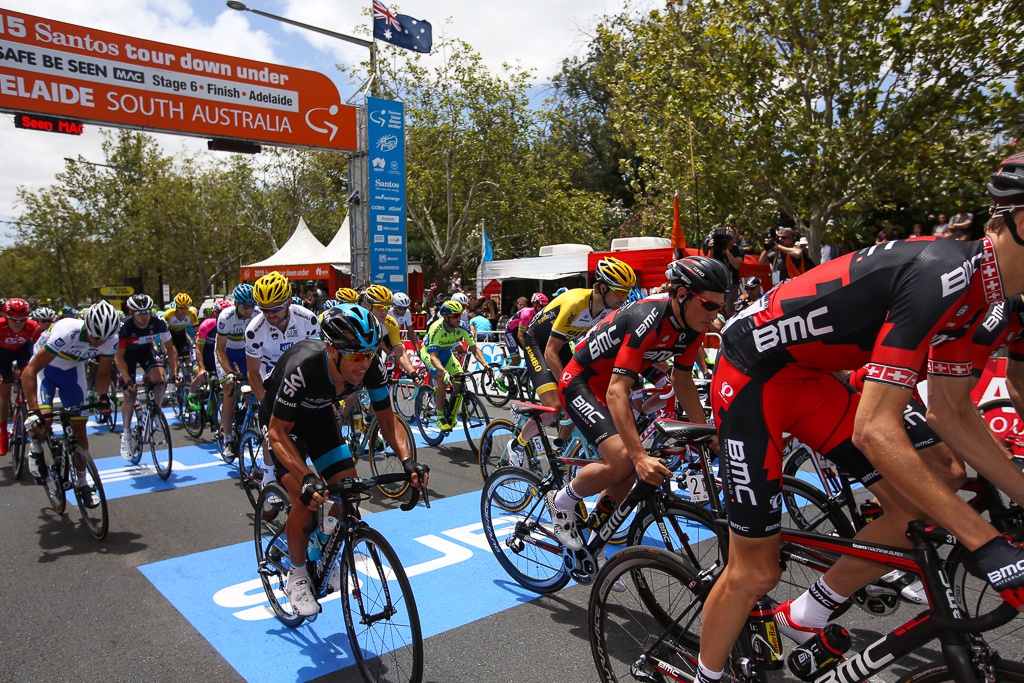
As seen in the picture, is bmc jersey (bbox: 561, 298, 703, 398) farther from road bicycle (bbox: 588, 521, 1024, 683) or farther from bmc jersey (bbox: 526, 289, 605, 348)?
bmc jersey (bbox: 526, 289, 605, 348)

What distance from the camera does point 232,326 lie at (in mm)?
8469

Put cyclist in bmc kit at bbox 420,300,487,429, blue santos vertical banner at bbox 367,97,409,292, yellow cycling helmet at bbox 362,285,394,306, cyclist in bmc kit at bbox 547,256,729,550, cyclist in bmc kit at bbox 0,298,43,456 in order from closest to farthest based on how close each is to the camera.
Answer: cyclist in bmc kit at bbox 547,256,729,550 < cyclist in bmc kit at bbox 0,298,43,456 < yellow cycling helmet at bbox 362,285,394,306 < cyclist in bmc kit at bbox 420,300,487,429 < blue santos vertical banner at bbox 367,97,409,292

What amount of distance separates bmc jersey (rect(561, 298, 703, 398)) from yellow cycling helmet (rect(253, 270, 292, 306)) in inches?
116

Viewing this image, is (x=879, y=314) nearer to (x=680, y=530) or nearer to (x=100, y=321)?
(x=680, y=530)

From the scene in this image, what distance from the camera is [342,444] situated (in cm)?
418

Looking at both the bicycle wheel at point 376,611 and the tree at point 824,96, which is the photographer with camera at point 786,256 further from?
the bicycle wheel at point 376,611

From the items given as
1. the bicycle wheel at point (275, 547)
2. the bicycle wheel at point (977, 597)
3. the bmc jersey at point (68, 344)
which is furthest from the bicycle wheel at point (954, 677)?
the bmc jersey at point (68, 344)

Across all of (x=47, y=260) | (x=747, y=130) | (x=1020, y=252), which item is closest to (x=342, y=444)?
(x=1020, y=252)

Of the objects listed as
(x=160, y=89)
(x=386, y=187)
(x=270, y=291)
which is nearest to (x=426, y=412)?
(x=270, y=291)

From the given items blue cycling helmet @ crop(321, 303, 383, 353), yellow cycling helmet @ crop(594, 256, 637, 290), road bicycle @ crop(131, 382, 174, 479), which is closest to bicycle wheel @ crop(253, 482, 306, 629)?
blue cycling helmet @ crop(321, 303, 383, 353)

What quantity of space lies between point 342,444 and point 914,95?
13.8m

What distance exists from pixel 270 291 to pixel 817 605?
4979 mm

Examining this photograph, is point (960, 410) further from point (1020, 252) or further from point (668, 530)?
point (668, 530)

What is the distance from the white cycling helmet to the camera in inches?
255
